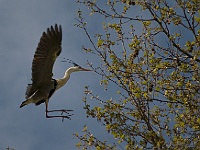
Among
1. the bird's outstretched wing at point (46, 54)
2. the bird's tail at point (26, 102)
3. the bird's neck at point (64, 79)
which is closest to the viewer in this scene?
the bird's outstretched wing at point (46, 54)

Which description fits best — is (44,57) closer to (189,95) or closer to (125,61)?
(125,61)

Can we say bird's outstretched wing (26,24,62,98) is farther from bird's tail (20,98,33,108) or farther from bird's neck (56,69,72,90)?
bird's neck (56,69,72,90)

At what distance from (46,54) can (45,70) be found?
0.46m

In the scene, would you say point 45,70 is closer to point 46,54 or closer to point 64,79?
point 46,54

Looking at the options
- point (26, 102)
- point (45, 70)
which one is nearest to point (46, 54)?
point (45, 70)

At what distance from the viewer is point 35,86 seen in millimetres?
10508

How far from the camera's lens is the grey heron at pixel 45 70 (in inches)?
380

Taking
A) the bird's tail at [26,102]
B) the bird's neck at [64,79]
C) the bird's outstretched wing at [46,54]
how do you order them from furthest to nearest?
the bird's neck at [64,79] < the bird's tail at [26,102] < the bird's outstretched wing at [46,54]

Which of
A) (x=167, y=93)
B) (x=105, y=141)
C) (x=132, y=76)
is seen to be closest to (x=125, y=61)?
(x=132, y=76)

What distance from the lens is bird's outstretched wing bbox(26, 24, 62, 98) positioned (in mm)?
9625

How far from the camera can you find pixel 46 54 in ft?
32.3

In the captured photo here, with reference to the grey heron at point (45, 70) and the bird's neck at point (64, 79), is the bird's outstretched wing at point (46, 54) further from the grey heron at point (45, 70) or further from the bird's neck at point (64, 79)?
the bird's neck at point (64, 79)

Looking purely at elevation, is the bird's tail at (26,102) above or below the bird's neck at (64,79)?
below

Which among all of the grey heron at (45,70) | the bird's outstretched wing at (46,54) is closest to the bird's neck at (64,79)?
the grey heron at (45,70)
